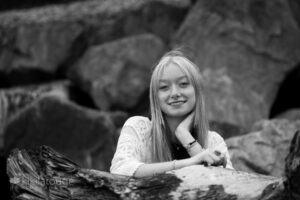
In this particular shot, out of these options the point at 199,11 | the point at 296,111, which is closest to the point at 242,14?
the point at 199,11

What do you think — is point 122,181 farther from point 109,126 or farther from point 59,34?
point 59,34

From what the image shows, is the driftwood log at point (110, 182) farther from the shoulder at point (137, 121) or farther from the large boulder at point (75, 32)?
the large boulder at point (75, 32)

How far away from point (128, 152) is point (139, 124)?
27 centimetres

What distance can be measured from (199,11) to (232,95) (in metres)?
1.41

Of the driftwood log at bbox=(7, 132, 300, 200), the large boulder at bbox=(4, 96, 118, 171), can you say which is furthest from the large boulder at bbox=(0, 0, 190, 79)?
the driftwood log at bbox=(7, 132, 300, 200)

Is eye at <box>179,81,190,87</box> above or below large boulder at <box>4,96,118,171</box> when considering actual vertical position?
above

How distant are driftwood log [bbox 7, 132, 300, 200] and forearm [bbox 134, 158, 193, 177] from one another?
6.7 inches

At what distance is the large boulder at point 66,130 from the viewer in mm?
8453

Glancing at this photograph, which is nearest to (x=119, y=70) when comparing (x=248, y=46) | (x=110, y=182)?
(x=248, y=46)

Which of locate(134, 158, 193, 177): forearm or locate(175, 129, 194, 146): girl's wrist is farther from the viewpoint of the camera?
locate(175, 129, 194, 146): girl's wrist

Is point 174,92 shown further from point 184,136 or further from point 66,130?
point 66,130

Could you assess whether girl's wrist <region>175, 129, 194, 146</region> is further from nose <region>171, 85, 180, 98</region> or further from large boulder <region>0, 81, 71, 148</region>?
large boulder <region>0, 81, 71, 148</region>

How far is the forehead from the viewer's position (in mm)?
3521

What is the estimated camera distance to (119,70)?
962cm
